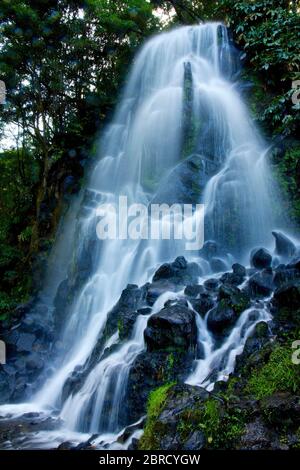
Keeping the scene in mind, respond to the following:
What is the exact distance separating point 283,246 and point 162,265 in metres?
2.87

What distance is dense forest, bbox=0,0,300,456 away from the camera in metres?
4.41

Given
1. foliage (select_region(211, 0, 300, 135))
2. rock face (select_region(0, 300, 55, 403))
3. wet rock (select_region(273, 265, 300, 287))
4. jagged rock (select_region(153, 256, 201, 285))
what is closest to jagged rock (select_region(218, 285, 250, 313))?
wet rock (select_region(273, 265, 300, 287))

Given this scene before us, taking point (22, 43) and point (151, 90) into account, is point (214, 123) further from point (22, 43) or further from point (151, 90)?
point (22, 43)

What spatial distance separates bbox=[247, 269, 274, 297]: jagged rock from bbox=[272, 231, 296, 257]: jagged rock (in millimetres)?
1513

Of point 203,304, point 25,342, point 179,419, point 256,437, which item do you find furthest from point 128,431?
point 25,342

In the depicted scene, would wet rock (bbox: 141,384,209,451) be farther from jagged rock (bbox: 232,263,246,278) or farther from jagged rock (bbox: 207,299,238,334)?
jagged rock (bbox: 232,263,246,278)

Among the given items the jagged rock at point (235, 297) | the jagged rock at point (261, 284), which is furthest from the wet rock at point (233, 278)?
the jagged rock at point (235, 297)

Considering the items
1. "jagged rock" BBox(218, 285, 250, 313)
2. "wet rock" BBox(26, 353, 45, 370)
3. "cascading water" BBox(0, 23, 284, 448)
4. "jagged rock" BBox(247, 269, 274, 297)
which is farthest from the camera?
"wet rock" BBox(26, 353, 45, 370)

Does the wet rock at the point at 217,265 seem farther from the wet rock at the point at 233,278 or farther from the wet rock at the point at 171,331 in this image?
the wet rock at the point at 171,331

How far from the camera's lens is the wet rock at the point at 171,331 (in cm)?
624

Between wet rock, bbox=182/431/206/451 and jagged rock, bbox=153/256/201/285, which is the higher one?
jagged rock, bbox=153/256/201/285

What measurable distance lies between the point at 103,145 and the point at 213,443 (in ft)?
40.0

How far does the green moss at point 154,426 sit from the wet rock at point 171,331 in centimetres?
140
